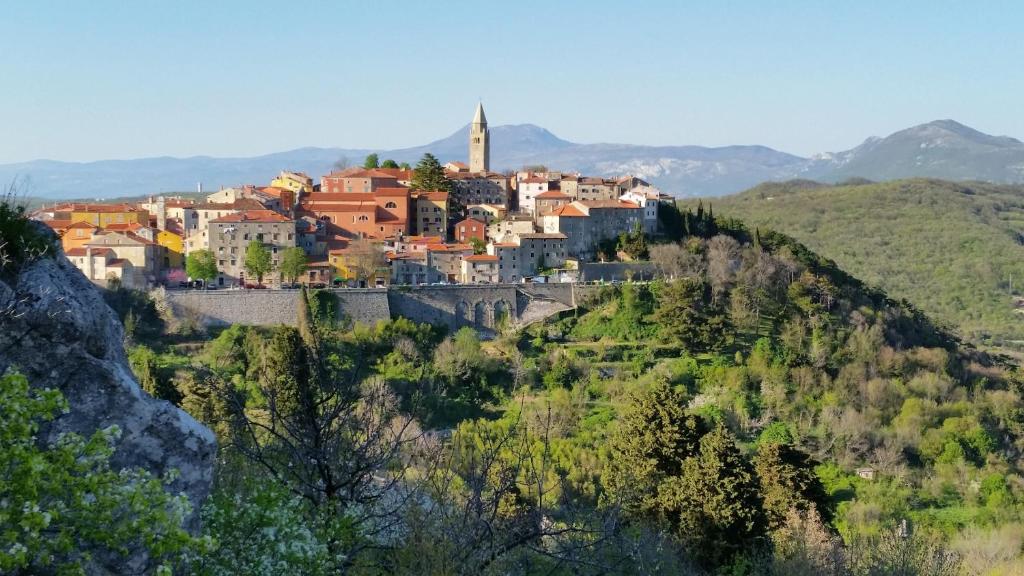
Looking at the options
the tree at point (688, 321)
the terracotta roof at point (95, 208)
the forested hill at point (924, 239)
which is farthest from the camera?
the forested hill at point (924, 239)

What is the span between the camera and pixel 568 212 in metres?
42.4

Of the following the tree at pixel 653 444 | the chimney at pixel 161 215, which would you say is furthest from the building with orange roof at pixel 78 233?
the tree at pixel 653 444

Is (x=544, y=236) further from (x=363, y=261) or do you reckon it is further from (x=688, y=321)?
(x=688, y=321)

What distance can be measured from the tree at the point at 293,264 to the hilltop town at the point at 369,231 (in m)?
0.05

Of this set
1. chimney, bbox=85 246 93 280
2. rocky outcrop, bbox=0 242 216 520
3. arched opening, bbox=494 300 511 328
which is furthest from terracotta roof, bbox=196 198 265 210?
rocky outcrop, bbox=0 242 216 520

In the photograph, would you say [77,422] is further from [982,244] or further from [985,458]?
[982,244]

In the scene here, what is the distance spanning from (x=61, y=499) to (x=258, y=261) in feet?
108

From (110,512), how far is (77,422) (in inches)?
67.6

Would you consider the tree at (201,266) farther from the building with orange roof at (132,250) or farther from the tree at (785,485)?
the tree at (785,485)

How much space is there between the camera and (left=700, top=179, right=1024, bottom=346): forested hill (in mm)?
79500

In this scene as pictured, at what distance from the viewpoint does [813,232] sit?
9612 centimetres

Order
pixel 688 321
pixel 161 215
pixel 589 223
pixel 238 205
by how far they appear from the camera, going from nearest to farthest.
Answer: pixel 688 321, pixel 238 205, pixel 161 215, pixel 589 223

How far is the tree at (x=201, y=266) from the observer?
37312 millimetres

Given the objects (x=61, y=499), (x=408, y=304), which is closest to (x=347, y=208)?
(x=408, y=304)
